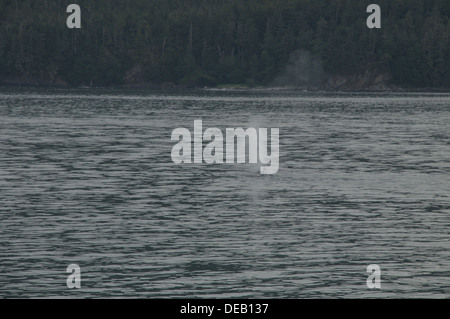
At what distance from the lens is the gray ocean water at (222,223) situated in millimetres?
29922

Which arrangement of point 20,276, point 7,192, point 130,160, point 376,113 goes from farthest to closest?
point 376,113, point 130,160, point 7,192, point 20,276

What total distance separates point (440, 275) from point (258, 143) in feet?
187

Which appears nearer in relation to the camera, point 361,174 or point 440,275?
point 440,275

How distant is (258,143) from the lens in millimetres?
87875

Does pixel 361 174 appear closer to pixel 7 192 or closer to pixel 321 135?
pixel 7 192

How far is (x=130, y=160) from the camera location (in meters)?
66.8

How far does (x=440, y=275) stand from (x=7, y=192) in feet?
84.2

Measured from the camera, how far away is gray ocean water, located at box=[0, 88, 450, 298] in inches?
1178

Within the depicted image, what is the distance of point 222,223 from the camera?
40.3 m
